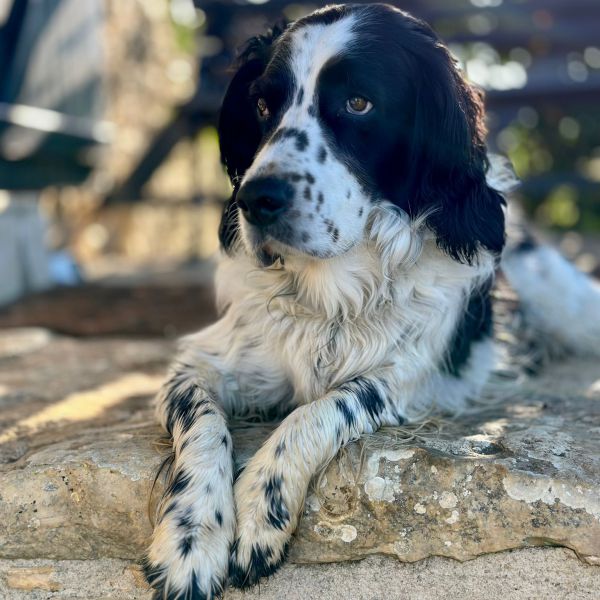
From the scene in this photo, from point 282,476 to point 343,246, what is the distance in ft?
2.36

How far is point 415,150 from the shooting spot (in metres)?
2.61

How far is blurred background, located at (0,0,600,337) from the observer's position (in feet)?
17.4

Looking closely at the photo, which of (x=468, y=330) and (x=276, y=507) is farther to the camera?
(x=468, y=330)

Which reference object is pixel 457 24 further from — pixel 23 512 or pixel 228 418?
pixel 23 512

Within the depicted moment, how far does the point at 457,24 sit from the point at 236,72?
5.84m

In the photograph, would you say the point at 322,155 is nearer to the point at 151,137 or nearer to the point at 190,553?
the point at 190,553

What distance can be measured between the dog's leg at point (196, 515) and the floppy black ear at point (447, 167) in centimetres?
95

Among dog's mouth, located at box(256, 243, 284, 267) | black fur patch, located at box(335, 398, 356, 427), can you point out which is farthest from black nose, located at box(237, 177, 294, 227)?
black fur patch, located at box(335, 398, 356, 427)

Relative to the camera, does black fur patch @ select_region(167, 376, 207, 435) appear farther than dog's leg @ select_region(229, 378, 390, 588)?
Yes

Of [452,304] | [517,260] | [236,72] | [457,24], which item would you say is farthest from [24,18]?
[457,24]

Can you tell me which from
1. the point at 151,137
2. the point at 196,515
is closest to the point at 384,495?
the point at 196,515

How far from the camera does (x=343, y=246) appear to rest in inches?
95.6

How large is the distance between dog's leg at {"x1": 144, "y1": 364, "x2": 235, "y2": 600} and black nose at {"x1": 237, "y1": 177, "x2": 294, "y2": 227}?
1.98 feet

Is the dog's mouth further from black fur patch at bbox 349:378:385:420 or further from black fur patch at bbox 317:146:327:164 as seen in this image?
black fur patch at bbox 349:378:385:420
